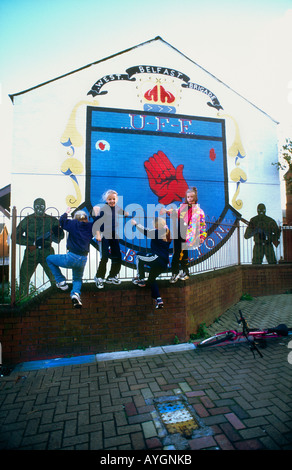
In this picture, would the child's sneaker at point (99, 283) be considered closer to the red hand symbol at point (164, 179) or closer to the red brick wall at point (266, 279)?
the red hand symbol at point (164, 179)

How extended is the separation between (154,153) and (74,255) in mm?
4713

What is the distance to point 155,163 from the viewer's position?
25.2ft

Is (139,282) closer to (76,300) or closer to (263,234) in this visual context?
(76,300)

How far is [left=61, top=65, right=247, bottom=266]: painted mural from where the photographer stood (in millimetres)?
7203

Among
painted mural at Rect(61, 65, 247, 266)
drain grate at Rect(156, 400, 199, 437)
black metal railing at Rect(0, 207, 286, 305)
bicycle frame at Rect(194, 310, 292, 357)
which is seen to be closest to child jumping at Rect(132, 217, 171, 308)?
black metal railing at Rect(0, 207, 286, 305)

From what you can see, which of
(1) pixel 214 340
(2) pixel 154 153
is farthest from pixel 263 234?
(1) pixel 214 340

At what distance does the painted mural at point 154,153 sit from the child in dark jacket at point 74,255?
2.49m

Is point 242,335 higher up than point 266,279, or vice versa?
point 266,279

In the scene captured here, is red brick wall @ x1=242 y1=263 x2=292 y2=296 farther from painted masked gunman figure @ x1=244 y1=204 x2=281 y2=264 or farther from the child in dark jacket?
the child in dark jacket

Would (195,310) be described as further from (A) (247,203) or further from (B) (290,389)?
(A) (247,203)

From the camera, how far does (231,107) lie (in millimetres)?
8539

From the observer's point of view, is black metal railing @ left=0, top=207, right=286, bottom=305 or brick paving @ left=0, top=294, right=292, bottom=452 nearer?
brick paving @ left=0, top=294, right=292, bottom=452

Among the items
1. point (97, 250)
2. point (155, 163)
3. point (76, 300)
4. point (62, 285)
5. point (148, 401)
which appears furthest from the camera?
point (155, 163)
